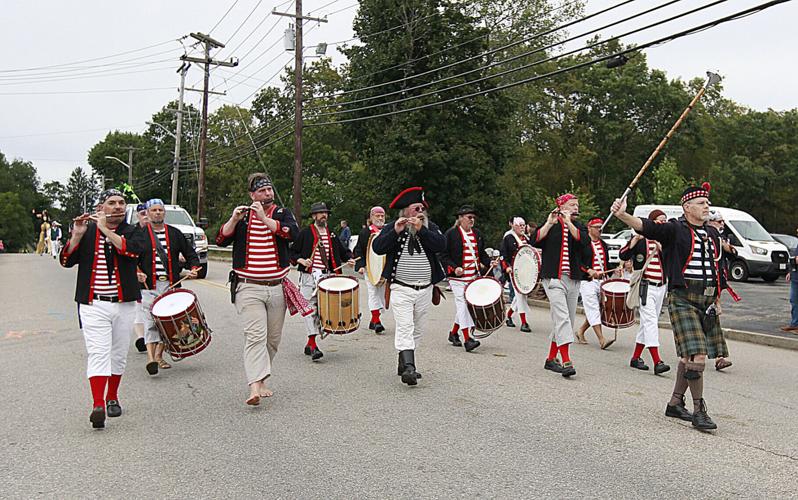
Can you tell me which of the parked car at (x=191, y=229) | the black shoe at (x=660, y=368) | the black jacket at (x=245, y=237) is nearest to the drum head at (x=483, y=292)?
the black shoe at (x=660, y=368)

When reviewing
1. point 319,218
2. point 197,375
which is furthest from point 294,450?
point 319,218

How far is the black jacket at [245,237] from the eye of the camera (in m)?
7.00

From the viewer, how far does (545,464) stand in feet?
17.3

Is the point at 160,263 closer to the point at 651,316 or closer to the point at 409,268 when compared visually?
the point at 409,268

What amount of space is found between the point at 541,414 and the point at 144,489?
3.41m

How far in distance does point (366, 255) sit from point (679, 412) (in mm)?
5891

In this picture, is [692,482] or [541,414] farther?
[541,414]

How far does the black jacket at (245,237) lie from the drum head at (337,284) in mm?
2052

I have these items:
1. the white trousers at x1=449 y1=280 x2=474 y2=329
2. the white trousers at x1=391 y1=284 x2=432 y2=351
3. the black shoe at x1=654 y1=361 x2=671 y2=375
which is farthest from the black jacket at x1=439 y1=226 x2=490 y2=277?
the black shoe at x1=654 y1=361 x2=671 y2=375

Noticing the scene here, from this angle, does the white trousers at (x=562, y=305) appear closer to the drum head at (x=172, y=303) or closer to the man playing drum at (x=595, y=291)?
the man playing drum at (x=595, y=291)

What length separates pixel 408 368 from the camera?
7750mm

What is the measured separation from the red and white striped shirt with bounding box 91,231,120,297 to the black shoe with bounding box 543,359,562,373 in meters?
4.83

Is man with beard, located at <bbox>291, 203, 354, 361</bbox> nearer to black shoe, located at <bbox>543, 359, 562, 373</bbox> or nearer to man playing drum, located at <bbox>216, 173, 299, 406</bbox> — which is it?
man playing drum, located at <bbox>216, 173, 299, 406</bbox>

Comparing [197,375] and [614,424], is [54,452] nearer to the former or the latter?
[197,375]
